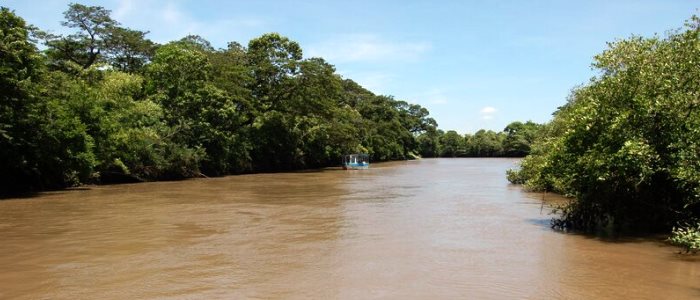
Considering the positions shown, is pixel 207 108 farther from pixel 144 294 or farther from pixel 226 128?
pixel 144 294

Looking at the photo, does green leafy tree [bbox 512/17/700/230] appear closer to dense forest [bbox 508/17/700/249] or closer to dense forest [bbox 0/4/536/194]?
dense forest [bbox 508/17/700/249]

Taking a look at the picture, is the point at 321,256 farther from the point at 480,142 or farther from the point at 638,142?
the point at 480,142

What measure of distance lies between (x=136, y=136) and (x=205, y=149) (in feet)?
24.8

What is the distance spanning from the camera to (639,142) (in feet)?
37.7

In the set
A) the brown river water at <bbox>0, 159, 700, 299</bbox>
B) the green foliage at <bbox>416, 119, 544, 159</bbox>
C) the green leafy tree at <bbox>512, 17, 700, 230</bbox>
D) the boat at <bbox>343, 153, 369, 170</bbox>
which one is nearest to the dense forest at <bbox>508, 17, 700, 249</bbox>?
the green leafy tree at <bbox>512, 17, 700, 230</bbox>

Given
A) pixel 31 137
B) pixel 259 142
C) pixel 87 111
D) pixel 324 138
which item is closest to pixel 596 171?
pixel 31 137

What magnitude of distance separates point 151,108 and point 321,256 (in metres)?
26.9

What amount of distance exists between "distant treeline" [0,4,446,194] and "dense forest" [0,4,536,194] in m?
0.07

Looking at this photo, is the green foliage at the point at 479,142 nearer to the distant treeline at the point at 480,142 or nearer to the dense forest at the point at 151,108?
the distant treeline at the point at 480,142

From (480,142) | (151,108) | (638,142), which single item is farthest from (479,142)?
(638,142)

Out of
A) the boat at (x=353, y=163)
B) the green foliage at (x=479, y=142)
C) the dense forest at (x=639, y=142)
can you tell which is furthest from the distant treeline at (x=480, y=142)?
the dense forest at (x=639, y=142)

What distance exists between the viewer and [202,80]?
40062 mm

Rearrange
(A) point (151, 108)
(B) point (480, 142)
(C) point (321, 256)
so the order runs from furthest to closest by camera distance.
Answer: (B) point (480, 142) → (A) point (151, 108) → (C) point (321, 256)

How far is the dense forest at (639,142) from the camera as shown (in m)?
11.4
